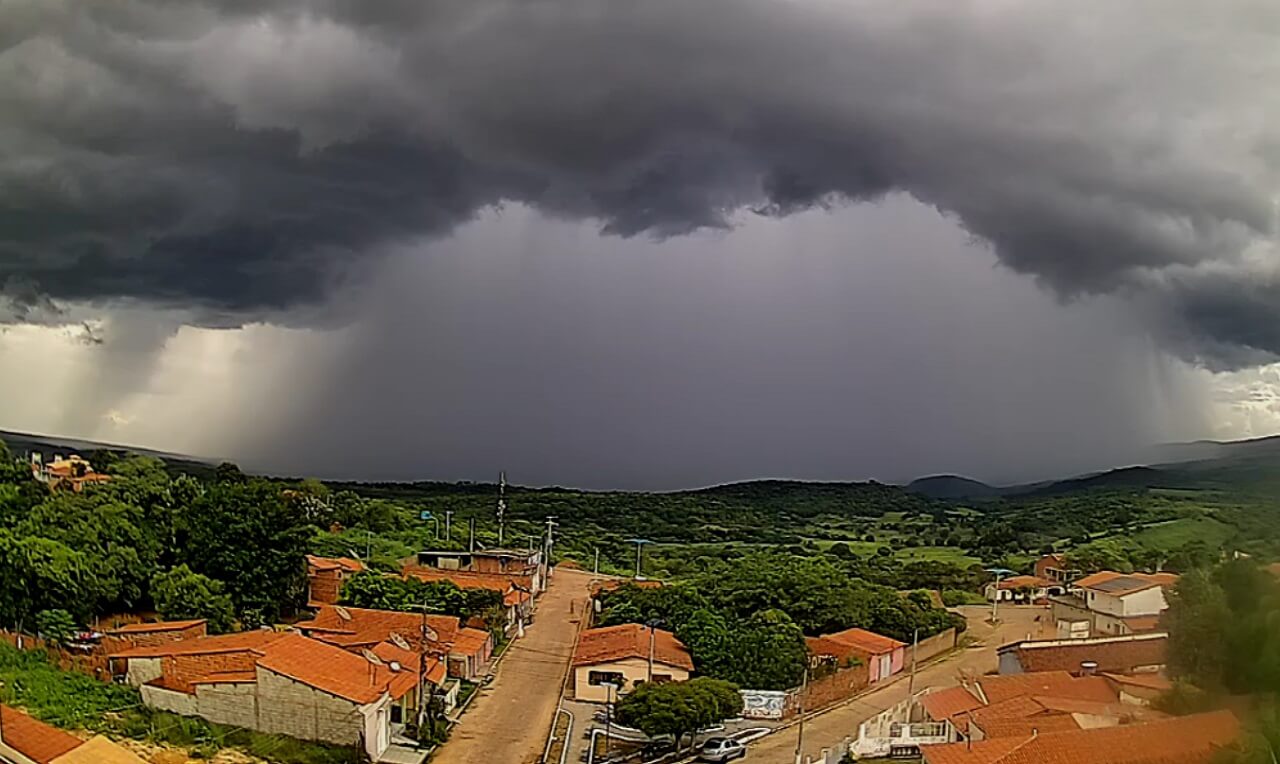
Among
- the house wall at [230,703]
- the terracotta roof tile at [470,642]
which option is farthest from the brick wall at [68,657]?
the terracotta roof tile at [470,642]

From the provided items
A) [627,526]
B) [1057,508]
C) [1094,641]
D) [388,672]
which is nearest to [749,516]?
[627,526]

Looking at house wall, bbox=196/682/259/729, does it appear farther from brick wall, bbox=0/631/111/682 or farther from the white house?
the white house

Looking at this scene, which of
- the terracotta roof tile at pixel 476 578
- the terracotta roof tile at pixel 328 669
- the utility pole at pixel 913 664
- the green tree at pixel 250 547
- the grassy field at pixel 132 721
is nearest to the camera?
the grassy field at pixel 132 721

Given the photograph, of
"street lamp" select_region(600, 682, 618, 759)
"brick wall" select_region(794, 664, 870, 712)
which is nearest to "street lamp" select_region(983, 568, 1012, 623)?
"brick wall" select_region(794, 664, 870, 712)

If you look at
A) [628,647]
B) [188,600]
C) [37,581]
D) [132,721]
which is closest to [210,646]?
[132,721]

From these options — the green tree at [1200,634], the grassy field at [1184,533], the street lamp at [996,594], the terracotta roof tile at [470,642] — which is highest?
the grassy field at [1184,533]

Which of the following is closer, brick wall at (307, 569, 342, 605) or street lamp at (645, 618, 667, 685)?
street lamp at (645, 618, 667, 685)

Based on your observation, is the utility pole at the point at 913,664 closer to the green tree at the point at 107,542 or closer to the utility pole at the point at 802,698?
the utility pole at the point at 802,698
